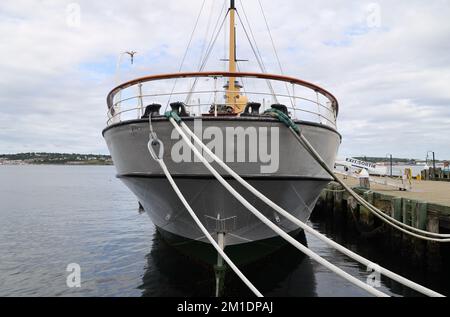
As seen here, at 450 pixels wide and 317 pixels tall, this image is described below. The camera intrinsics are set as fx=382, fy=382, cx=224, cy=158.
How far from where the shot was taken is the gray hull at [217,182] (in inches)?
237

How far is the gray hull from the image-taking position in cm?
602

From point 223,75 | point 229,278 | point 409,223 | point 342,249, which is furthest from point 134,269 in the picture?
point 409,223

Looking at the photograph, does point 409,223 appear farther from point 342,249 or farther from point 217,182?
point 342,249

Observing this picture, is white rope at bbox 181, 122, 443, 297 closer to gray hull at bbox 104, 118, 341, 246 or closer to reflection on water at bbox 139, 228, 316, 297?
gray hull at bbox 104, 118, 341, 246

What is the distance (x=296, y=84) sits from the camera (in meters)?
6.53

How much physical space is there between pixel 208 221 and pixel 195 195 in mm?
502

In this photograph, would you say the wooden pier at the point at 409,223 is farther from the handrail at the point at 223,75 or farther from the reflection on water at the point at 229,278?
the handrail at the point at 223,75

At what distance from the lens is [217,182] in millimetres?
5902

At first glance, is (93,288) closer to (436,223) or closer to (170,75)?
(170,75)

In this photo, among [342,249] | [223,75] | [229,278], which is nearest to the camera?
[342,249]

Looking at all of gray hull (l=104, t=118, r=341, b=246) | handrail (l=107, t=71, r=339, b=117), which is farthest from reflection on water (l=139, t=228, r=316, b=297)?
handrail (l=107, t=71, r=339, b=117)

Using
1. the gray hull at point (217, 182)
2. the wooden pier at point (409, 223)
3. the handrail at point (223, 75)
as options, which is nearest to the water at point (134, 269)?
the wooden pier at point (409, 223)
